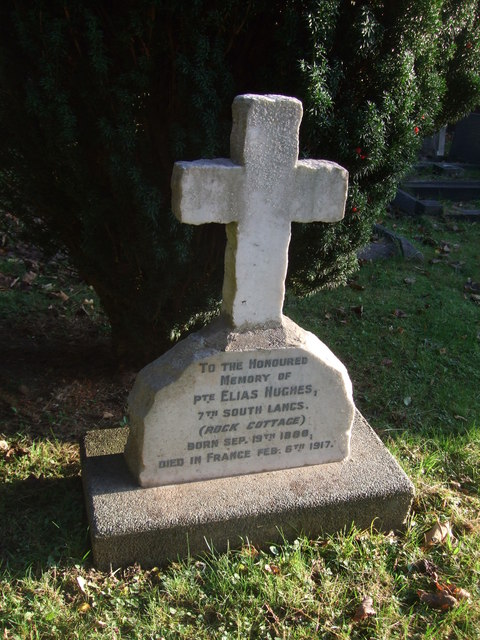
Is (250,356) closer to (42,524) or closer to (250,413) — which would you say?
(250,413)

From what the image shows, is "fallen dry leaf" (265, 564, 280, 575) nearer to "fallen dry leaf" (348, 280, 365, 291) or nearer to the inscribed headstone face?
the inscribed headstone face

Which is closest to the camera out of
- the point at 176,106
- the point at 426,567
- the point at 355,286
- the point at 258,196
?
the point at 258,196

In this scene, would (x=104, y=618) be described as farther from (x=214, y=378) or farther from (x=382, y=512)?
(x=382, y=512)

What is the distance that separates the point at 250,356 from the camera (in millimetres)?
2924

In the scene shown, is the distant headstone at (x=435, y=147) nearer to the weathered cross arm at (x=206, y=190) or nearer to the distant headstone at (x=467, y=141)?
the distant headstone at (x=467, y=141)

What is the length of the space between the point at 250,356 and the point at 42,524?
4.13ft

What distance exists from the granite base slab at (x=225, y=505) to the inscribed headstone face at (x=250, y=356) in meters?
0.09

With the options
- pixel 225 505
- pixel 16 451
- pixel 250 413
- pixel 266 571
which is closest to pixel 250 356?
pixel 250 413

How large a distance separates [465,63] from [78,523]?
3671 millimetres

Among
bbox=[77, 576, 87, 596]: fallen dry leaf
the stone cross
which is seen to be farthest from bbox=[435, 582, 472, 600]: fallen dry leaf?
bbox=[77, 576, 87, 596]: fallen dry leaf

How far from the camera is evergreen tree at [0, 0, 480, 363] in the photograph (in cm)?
307

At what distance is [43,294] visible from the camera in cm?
546

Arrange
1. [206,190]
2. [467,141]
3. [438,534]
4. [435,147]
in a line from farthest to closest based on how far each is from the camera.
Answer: [435,147] → [467,141] → [438,534] → [206,190]

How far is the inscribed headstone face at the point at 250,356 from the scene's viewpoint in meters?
2.64
